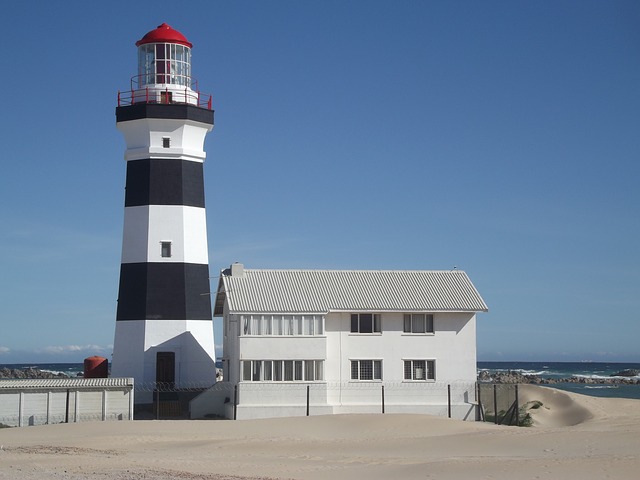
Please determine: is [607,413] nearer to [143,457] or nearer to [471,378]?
[471,378]

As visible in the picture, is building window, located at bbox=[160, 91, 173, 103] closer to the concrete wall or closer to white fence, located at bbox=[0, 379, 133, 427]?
white fence, located at bbox=[0, 379, 133, 427]

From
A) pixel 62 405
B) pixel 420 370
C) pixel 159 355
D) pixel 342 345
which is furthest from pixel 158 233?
pixel 420 370

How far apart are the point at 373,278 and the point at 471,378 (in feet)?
17.3

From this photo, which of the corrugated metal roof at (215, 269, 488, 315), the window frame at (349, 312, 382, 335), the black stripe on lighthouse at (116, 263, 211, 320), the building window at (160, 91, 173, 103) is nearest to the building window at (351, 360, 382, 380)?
the window frame at (349, 312, 382, 335)

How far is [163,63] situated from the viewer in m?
40.2

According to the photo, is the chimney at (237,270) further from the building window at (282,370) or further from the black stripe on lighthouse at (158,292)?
the building window at (282,370)

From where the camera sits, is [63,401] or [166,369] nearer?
[63,401]

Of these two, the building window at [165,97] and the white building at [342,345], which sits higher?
the building window at [165,97]

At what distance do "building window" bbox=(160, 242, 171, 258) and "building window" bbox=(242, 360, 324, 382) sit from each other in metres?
5.08

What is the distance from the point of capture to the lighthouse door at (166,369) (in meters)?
39.0

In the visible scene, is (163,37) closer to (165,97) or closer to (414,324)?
(165,97)

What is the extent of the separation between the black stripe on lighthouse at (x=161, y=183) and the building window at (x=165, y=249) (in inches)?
60.0

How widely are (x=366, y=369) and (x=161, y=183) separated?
10.2 metres

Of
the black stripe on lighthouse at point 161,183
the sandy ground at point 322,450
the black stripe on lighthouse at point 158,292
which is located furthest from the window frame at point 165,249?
the sandy ground at point 322,450
